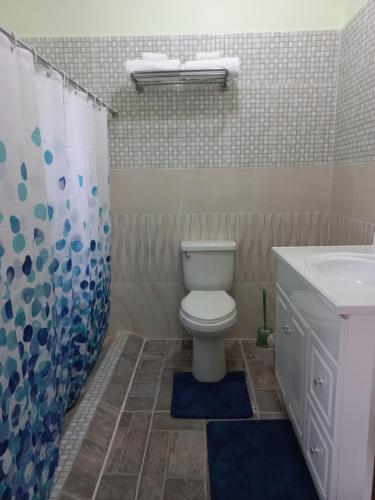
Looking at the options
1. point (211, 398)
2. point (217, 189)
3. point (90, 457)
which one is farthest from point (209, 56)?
point (90, 457)

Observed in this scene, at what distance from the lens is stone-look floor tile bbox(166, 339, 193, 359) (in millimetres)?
2467

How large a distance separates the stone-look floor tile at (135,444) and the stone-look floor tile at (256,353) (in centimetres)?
89

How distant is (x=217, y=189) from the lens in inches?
A: 97.3

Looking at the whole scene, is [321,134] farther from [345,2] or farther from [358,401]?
[358,401]

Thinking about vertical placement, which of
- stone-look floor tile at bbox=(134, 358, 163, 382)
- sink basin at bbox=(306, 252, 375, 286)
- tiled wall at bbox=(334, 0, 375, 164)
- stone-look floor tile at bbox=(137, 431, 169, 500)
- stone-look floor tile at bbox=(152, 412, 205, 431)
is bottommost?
stone-look floor tile at bbox=(137, 431, 169, 500)

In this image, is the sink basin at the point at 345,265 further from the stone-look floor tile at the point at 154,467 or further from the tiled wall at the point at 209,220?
the stone-look floor tile at the point at 154,467

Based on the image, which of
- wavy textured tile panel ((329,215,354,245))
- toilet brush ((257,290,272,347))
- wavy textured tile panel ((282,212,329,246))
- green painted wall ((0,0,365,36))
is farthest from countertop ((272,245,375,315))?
green painted wall ((0,0,365,36))

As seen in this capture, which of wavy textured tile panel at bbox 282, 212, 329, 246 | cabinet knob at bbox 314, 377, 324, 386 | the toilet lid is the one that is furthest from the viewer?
wavy textured tile panel at bbox 282, 212, 329, 246

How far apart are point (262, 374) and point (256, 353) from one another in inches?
10.3

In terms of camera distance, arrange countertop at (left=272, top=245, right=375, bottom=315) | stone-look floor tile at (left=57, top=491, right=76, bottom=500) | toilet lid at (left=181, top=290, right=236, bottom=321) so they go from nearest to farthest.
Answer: countertop at (left=272, top=245, right=375, bottom=315), stone-look floor tile at (left=57, top=491, right=76, bottom=500), toilet lid at (left=181, top=290, right=236, bottom=321)

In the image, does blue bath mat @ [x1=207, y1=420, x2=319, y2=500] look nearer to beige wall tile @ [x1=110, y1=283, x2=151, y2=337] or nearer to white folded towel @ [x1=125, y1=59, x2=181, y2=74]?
beige wall tile @ [x1=110, y1=283, x2=151, y2=337]

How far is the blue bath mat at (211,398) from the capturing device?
6.15 feet

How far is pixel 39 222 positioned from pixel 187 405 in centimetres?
133

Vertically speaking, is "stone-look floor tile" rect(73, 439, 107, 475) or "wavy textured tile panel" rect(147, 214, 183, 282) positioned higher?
"wavy textured tile panel" rect(147, 214, 183, 282)
